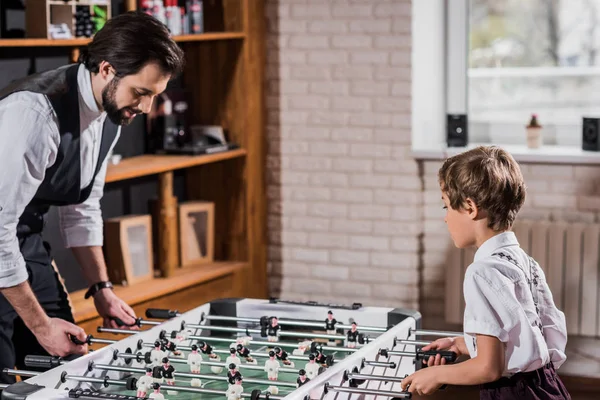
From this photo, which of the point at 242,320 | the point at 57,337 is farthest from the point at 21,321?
the point at 242,320

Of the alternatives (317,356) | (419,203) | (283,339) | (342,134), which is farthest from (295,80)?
(317,356)

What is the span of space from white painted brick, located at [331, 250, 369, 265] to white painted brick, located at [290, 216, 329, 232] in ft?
0.46

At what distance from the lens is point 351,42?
5.05m

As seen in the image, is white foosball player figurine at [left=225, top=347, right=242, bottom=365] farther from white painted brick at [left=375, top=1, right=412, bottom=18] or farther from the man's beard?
white painted brick at [left=375, top=1, right=412, bottom=18]

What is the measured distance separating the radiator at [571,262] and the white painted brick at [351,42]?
1.18m

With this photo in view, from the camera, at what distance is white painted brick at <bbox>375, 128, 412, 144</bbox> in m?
4.98

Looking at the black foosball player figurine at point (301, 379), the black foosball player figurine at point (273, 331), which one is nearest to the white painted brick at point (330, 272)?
the black foosball player figurine at point (273, 331)

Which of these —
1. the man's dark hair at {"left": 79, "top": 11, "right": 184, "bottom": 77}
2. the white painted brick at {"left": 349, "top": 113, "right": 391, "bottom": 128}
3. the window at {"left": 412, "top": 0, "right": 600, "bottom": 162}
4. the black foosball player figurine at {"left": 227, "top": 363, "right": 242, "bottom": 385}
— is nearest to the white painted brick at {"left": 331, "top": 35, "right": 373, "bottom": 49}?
the window at {"left": 412, "top": 0, "right": 600, "bottom": 162}

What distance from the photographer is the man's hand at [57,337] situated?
2719 millimetres

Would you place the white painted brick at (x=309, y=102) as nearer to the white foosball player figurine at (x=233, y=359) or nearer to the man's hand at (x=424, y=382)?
the white foosball player figurine at (x=233, y=359)

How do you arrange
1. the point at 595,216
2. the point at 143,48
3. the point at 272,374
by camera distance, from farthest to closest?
the point at 595,216 < the point at 143,48 < the point at 272,374

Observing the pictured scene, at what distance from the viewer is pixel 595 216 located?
4770 millimetres

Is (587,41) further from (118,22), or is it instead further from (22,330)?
(22,330)

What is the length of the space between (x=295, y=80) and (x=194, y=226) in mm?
922
